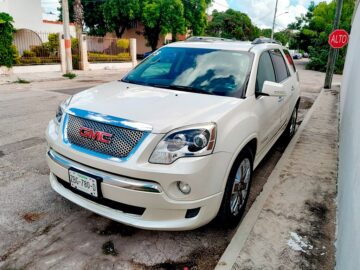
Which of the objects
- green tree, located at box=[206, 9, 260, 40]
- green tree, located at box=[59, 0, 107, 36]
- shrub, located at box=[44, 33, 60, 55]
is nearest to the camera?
shrub, located at box=[44, 33, 60, 55]

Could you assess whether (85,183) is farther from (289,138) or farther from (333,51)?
(333,51)

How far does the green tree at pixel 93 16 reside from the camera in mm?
32125

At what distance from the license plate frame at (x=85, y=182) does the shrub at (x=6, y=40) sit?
48.3 ft

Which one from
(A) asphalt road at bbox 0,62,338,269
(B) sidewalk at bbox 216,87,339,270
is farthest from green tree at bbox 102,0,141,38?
(A) asphalt road at bbox 0,62,338,269

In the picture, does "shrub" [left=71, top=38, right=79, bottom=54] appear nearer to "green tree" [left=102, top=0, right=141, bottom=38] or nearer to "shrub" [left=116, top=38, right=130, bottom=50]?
"shrub" [left=116, top=38, right=130, bottom=50]

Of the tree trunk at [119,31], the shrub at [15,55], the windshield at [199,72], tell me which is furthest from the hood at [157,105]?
the tree trunk at [119,31]

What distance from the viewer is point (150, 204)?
2510mm

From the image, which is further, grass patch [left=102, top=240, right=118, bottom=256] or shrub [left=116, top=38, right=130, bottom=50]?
shrub [left=116, top=38, right=130, bottom=50]

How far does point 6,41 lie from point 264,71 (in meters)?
14.8

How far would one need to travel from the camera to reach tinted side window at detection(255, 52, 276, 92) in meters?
3.66

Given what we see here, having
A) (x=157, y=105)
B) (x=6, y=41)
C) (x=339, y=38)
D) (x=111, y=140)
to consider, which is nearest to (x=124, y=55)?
(x=6, y=41)

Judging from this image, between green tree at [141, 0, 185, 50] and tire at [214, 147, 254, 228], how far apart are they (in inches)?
1059

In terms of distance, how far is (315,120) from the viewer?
313 inches

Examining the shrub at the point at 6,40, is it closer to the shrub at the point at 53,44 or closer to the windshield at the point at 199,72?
the shrub at the point at 53,44
